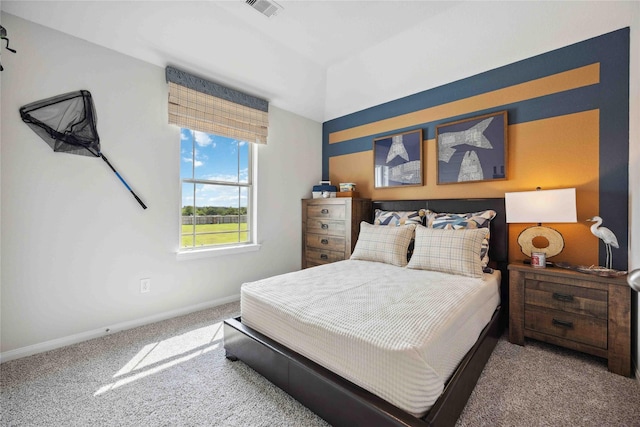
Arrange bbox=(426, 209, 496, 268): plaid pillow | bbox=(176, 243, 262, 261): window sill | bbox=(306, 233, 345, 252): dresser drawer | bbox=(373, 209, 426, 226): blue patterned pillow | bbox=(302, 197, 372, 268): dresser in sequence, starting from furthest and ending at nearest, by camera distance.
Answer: bbox=(306, 233, 345, 252): dresser drawer, bbox=(302, 197, 372, 268): dresser, bbox=(373, 209, 426, 226): blue patterned pillow, bbox=(176, 243, 262, 261): window sill, bbox=(426, 209, 496, 268): plaid pillow

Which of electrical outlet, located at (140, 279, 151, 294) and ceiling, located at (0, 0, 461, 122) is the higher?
ceiling, located at (0, 0, 461, 122)

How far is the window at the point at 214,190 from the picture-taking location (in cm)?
298

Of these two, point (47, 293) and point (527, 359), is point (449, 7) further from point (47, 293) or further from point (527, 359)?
point (47, 293)

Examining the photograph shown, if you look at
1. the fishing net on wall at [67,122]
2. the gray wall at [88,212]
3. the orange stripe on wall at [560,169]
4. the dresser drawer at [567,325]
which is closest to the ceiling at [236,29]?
the gray wall at [88,212]

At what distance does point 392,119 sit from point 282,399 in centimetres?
320

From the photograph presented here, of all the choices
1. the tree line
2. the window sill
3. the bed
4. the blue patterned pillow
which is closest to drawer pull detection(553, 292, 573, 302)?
the bed

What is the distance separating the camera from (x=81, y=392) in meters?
1.62

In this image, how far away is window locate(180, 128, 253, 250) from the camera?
298 cm

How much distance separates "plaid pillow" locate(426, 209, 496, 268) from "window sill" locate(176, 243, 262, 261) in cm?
214

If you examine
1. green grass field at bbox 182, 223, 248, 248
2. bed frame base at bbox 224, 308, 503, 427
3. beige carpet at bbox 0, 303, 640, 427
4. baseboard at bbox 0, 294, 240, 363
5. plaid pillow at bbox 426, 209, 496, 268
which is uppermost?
plaid pillow at bbox 426, 209, 496, 268

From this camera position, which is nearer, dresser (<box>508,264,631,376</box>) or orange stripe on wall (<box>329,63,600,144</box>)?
dresser (<box>508,264,631,376</box>)

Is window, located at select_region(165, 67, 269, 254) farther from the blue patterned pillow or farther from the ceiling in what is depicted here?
the blue patterned pillow

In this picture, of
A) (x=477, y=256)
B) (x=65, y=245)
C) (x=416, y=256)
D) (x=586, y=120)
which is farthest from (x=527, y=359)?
(x=65, y=245)

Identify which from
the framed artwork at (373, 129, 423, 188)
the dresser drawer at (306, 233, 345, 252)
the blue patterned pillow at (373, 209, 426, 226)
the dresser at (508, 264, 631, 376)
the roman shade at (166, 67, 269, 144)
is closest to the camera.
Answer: the dresser at (508, 264, 631, 376)
